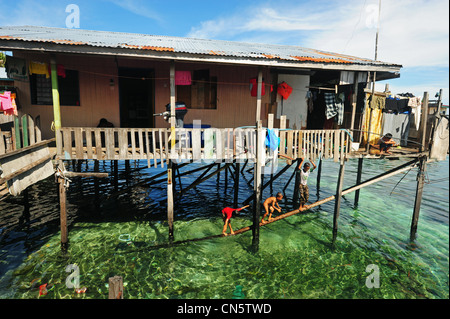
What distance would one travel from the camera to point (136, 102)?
41.4 feet

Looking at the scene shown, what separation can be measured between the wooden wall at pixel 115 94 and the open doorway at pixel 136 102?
20.8 inches

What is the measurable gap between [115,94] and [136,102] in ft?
4.67

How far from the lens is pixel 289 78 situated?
12.2 meters

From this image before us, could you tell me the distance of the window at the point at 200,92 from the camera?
11852mm

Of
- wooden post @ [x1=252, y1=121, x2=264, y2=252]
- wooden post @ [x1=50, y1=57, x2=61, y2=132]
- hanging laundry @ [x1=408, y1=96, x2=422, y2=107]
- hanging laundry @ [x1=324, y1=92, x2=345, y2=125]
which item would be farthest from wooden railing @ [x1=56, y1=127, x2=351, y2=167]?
hanging laundry @ [x1=408, y1=96, x2=422, y2=107]

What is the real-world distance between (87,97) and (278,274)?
10544mm

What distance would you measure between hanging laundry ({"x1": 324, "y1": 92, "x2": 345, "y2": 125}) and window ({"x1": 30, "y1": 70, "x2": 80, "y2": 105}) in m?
11.1

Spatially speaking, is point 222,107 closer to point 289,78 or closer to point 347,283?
point 289,78

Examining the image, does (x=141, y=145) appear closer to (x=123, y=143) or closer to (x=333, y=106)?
(x=123, y=143)

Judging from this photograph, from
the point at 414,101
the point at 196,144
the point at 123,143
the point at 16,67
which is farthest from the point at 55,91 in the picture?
the point at 414,101

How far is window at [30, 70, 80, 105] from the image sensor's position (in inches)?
431

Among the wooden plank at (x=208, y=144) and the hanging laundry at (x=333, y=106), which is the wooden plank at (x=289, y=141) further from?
the hanging laundry at (x=333, y=106)

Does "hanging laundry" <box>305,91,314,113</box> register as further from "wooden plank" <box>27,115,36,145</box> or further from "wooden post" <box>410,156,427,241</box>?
"wooden plank" <box>27,115,36,145</box>
